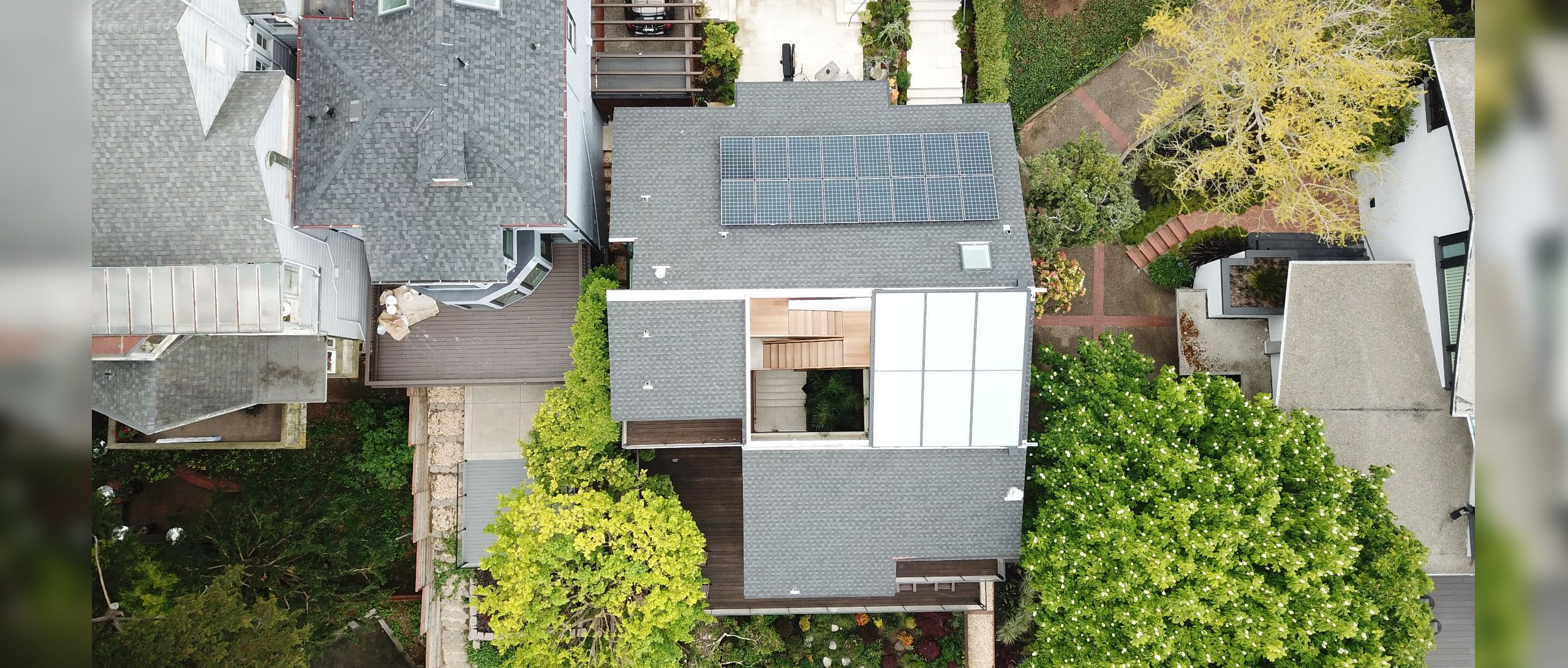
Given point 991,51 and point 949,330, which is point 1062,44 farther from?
point 949,330

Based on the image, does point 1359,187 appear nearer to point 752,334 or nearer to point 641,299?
point 752,334

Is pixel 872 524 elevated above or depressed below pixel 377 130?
below

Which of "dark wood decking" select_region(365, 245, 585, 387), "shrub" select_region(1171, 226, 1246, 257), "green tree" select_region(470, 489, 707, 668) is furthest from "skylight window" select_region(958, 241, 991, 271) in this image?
"dark wood decking" select_region(365, 245, 585, 387)

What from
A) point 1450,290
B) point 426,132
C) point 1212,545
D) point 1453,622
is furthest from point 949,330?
point 1453,622
